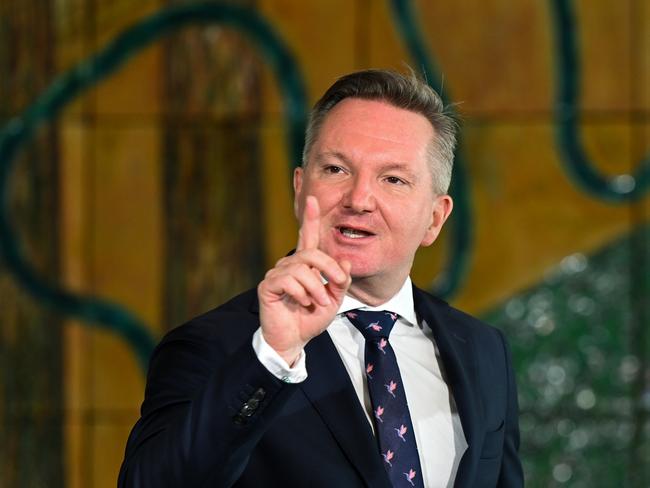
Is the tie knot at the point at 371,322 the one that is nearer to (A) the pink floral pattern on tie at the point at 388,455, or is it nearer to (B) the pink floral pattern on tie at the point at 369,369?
(B) the pink floral pattern on tie at the point at 369,369

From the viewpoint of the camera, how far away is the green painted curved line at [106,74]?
4.66m

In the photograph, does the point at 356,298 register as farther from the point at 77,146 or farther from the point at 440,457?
the point at 77,146

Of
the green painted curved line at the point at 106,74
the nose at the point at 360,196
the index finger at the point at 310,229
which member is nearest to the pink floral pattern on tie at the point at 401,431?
the nose at the point at 360,196

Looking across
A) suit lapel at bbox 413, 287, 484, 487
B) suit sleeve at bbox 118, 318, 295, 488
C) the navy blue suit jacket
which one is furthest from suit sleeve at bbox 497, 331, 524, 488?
suit sleeve at bbox 118, 318, 295, 488

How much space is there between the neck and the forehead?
0.69 ft

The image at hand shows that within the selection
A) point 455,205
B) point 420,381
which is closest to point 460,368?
point 420,381

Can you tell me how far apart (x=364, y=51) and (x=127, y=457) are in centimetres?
307

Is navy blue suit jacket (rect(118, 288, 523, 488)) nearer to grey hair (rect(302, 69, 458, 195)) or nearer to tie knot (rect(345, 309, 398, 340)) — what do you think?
tie knot (rect(345, 309, 398, 340))

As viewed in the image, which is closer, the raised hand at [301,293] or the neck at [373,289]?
the raised hand at [301,293]

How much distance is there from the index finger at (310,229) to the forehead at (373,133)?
0.35m

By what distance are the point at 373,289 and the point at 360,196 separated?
0.73ft

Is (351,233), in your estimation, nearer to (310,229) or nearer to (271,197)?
(310,229)

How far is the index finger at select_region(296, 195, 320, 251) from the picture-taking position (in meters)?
1.67

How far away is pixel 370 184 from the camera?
79.3 inches
